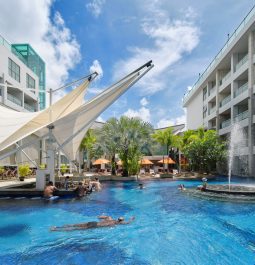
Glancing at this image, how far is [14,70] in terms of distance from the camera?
134 feet

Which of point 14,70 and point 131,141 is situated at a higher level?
point 14,70

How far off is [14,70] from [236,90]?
31458 mm

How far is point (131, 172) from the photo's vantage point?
39.5m

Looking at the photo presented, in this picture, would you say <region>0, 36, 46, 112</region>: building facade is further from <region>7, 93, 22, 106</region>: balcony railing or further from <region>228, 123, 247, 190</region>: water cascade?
<region>228, 123, 247, 190</region>: water cascade

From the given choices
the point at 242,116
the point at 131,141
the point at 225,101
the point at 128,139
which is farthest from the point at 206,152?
the point at 128,139

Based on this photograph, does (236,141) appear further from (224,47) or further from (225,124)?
(224,47)

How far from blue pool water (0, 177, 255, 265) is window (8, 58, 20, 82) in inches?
999

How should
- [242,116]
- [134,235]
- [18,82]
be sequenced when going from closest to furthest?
[134,235] → [242,116] → [18,82]

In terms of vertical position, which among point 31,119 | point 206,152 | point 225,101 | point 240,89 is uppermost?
point 240,89

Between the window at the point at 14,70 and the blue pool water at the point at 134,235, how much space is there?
83.3ft

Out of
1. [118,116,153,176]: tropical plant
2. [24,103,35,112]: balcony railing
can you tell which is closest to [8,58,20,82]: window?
[24,103,35,112]: balcony railing

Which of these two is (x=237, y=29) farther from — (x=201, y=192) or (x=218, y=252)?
(x=218, y=252)

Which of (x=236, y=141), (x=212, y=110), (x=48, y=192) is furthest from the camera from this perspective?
(x=212, y=110)

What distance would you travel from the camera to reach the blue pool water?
9750 millimetres
